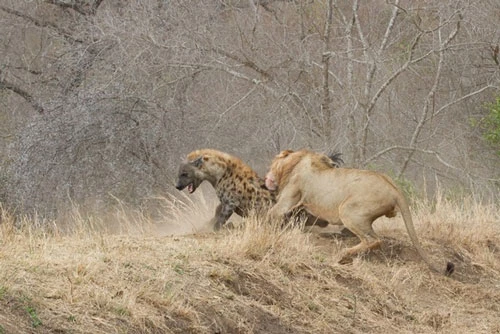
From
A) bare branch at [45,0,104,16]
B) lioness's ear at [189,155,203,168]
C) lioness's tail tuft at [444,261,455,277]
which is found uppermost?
bare branch at [45,0,104,16]

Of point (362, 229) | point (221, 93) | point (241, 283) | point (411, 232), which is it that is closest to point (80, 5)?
point (221, 93)

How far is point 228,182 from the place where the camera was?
11.2 m

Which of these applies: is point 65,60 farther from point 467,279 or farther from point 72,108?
point 467,279

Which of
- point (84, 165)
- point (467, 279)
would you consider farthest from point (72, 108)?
point (467, 279)

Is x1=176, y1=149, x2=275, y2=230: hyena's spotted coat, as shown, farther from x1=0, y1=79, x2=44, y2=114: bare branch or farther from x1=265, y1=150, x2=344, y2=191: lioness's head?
x1=0, y1=79, x2=44, y2=114: bare branch

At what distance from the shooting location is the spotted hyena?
11094mm

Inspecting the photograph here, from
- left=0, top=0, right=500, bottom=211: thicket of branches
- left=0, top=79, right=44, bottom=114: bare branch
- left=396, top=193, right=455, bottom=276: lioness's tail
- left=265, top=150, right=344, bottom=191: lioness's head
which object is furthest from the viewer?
left=0, top=79, right=44, bottom=114: bare branch

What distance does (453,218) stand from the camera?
12.2 m

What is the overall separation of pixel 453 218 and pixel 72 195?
5503 millimetres

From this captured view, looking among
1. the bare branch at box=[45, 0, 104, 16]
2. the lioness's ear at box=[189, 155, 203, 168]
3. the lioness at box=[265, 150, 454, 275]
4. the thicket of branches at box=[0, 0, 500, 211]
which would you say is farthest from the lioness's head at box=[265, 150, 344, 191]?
the bare branch at box=[45, 0, 104, 16]

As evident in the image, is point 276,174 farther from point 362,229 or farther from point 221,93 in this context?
point 221,93

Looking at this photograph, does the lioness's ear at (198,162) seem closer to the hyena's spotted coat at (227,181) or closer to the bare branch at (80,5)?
the hyena's spotted coat at (227,181)

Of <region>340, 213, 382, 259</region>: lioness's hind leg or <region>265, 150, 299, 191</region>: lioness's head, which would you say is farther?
<region>265, 150, 299, 191</region>: lioness's head

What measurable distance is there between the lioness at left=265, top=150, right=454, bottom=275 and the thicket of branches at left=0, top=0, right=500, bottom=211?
399 centimetres
